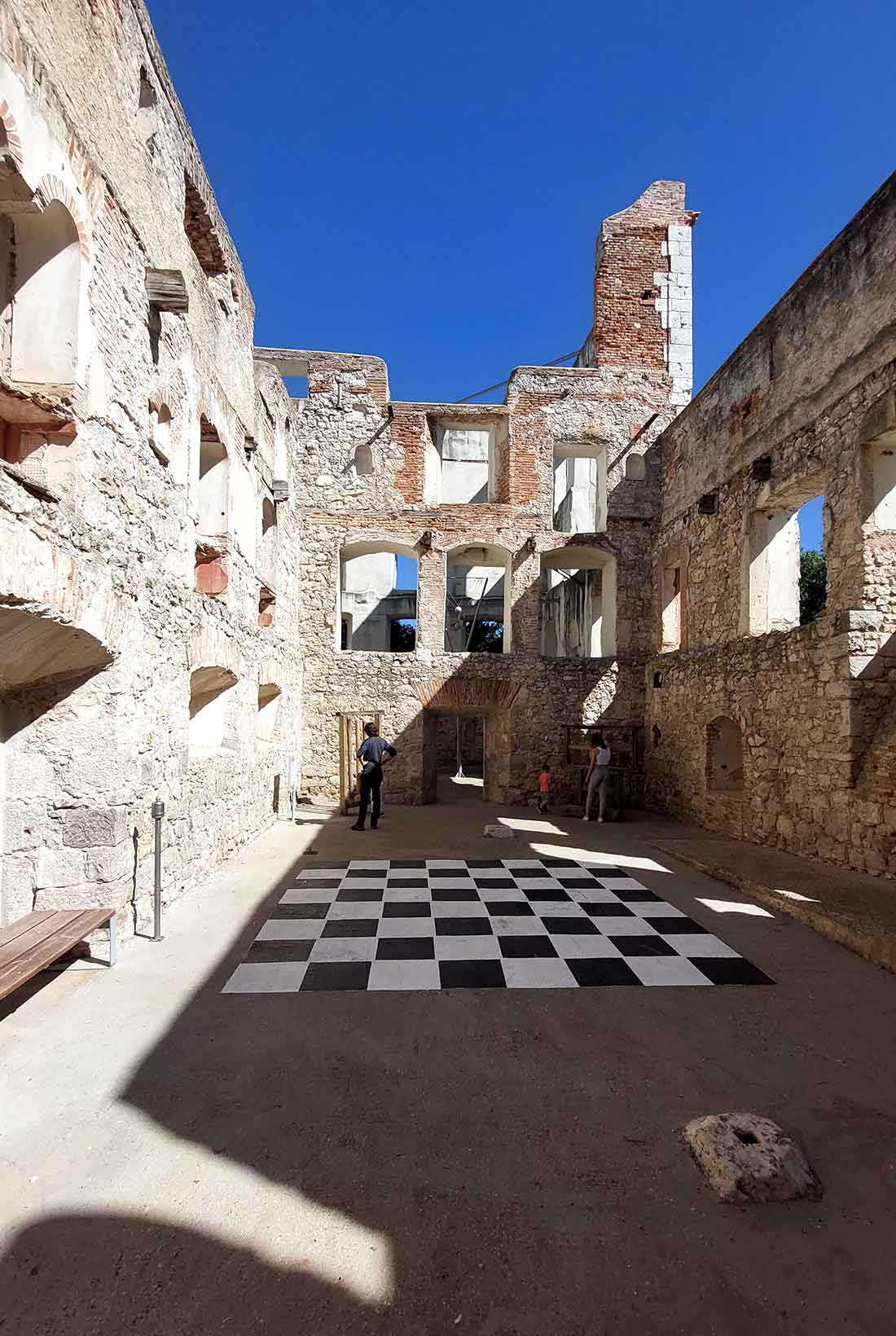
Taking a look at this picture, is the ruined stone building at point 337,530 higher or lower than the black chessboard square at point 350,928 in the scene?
higher

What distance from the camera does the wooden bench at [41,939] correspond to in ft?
9.30

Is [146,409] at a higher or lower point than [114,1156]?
higher

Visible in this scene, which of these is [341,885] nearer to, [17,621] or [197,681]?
[197,681]

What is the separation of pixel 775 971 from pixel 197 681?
5.60 m

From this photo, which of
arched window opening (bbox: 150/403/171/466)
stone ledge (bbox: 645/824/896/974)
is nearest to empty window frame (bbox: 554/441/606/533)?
stone ledge (bbox: 645/824/896/974)

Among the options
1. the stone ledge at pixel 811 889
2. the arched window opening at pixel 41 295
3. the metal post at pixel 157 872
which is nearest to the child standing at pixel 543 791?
the stone ledge at pixel 811 889

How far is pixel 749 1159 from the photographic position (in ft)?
6.93

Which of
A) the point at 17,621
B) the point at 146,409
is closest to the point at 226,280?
the point at 146,409

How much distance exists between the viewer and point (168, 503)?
4.95 metres

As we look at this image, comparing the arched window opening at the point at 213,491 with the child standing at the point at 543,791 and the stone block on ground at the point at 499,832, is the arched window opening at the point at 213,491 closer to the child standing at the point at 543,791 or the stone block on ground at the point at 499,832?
the stone block on ground at the point at 499,832

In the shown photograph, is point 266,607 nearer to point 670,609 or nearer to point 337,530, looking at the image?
point 337,530

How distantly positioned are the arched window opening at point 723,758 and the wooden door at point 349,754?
5300mm

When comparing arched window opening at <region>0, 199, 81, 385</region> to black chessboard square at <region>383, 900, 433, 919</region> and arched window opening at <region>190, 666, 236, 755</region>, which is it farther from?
black chessboard square at <region>383, 900, 433, 919</region>

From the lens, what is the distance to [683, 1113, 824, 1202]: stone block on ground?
6.68ft
